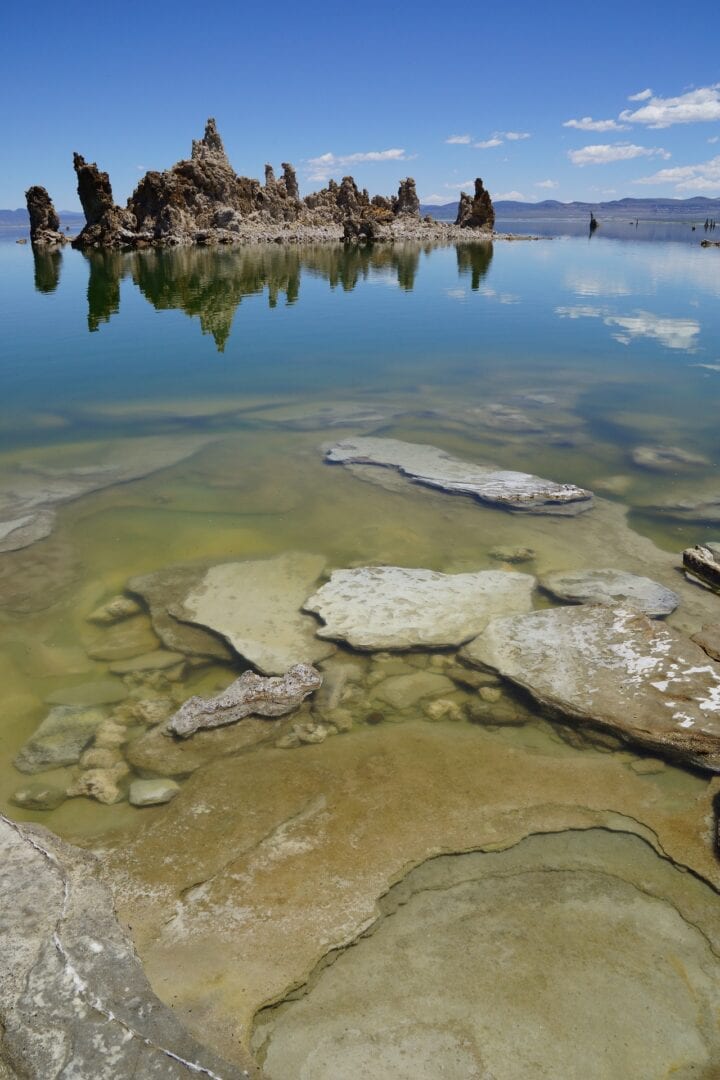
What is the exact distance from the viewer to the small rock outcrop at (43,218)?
2306 inches

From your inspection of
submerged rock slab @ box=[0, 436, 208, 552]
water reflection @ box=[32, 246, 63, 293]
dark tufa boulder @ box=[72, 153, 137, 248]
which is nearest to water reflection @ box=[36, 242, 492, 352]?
water reflection @ box=[32, 246, 63, 293]

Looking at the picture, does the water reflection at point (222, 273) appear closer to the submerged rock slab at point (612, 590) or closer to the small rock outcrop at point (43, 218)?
the submerged rock slab at point (612, 590)

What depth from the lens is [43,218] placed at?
60875 mm

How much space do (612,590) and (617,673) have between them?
133 centimetres

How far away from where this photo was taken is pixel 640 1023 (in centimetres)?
268

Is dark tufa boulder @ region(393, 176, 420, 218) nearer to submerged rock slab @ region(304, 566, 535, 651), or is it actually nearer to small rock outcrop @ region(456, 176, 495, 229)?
small rock outcrop @ region(456, 176, 495, 229)

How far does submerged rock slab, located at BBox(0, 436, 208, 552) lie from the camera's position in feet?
23.7

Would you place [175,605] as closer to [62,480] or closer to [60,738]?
[60,738]

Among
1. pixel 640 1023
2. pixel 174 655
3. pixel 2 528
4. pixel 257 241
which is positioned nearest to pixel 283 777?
pixel 174 655

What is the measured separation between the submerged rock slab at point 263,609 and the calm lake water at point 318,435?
0.28 m

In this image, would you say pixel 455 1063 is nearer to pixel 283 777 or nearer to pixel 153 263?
pixel 283 777

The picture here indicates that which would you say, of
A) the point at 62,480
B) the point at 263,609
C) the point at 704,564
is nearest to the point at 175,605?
the point at 263,609

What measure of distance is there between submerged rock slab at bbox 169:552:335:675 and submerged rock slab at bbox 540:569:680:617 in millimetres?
2157

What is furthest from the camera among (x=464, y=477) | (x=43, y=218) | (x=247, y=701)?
(x=43, y=218)
